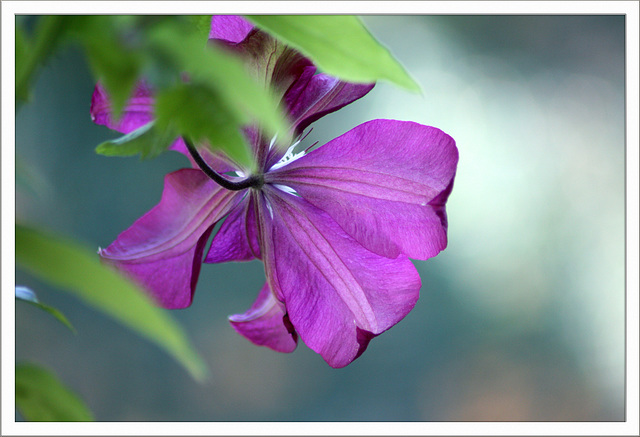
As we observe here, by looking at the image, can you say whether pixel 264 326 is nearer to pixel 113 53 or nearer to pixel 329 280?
pixel 329 280

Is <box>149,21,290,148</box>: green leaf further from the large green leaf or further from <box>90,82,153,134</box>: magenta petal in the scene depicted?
<box>90,82,153,134</box>: magenta petal

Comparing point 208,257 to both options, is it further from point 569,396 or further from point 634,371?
point 569,396

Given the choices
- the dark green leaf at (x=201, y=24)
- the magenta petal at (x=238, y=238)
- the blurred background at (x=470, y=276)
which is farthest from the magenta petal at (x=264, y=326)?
the blurred background at (x=470, y=276)

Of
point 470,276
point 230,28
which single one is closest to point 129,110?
point 230,28

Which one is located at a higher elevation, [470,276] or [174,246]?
[174,246]

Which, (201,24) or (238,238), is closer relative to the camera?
(201,24)

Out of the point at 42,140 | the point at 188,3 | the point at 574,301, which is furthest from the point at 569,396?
the point at 188,3
